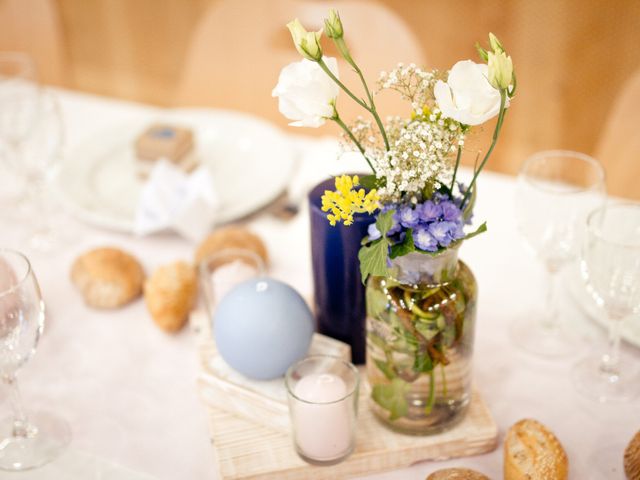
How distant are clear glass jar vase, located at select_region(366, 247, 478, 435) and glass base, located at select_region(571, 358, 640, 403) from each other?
0.19 m

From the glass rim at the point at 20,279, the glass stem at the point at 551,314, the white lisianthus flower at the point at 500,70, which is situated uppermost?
the white lisianthus flower at the point at 500,70

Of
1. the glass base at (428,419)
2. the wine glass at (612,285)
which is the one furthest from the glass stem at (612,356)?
the glass base at (428,419)

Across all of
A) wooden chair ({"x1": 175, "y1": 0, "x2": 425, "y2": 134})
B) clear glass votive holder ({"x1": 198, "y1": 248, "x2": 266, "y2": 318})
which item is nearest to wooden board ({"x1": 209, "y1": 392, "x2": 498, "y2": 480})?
clear glass votive holder ({"x1": 198, "y1": 248, "x2": 266, "y2": 318})

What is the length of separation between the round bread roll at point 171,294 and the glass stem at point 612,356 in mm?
587

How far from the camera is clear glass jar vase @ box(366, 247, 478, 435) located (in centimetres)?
78

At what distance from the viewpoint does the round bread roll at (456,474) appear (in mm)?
790

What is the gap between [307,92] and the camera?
70 cm

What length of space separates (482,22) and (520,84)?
0.27 meters

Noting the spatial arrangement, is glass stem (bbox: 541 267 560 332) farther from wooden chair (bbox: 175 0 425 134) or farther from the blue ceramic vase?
wooden chair (bbox: 175 0 425 134)

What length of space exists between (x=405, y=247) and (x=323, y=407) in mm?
203

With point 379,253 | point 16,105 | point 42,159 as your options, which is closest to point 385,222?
point 379,253

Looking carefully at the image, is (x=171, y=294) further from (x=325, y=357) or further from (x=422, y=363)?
(x=422, y=363)

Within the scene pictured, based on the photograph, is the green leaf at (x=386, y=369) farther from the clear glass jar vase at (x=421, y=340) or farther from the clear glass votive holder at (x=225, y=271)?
the clear glass votive holder at (x=225, y=271)

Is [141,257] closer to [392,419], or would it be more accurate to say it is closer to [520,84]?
[392,419]
